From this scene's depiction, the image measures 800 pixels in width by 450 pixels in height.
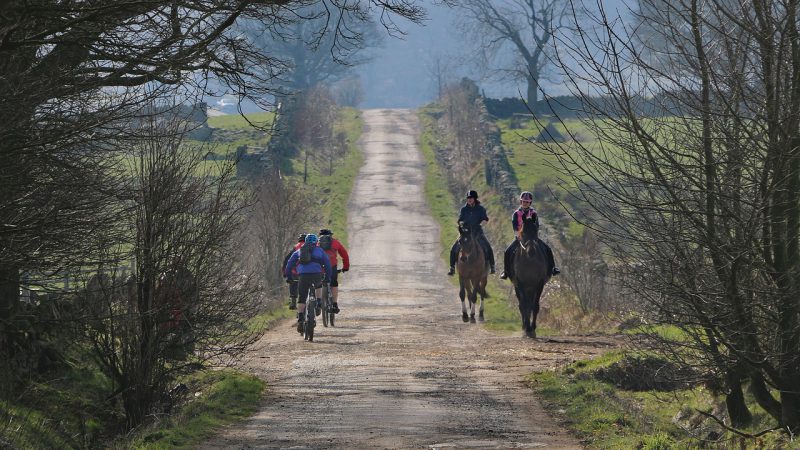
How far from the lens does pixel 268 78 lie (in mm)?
13992

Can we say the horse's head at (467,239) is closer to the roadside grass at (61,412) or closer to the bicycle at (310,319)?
the bicycle at (310,319)

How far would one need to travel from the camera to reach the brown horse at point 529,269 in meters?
22.0

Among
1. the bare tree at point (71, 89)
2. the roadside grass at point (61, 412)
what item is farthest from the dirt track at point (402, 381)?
the bare tree at point (71, 89)

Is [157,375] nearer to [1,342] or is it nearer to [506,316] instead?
[1,342]

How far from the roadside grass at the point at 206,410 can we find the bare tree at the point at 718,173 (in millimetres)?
4715

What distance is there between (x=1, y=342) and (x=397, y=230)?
40.5 metres

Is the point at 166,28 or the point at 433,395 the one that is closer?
the point at 166,28

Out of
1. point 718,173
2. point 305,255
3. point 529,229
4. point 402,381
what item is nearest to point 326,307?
point 305,255

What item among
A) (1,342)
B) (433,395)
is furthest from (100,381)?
(433,395)

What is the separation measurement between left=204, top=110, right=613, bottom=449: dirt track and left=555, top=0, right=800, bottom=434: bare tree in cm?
208

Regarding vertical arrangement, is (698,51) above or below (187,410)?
above

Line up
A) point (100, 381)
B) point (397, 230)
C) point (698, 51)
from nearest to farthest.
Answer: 1. point (698, 51)
2. point (100, 381)
3. point (397, 230)

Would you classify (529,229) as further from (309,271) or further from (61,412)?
(61,412)

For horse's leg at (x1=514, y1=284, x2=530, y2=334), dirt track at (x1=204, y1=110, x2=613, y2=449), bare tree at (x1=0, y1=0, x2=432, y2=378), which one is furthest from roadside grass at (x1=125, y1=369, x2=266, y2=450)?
horse's leg at (x1=514, y1=284, x2=530, y2=334)
